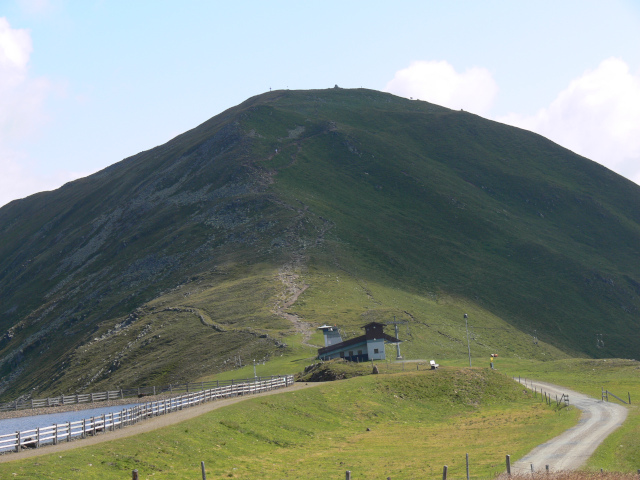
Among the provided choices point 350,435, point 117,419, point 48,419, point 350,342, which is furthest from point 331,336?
point 117,419

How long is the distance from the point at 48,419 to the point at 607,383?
71.3m

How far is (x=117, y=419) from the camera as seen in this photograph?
53031 mm

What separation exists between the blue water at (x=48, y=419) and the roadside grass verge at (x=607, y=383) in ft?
184

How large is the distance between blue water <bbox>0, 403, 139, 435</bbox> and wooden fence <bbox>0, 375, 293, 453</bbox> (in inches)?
730

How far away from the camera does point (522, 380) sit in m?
89.3

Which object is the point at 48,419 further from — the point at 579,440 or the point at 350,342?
the point at 579,440

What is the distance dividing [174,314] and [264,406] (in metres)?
89.8

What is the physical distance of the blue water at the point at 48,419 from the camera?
3216 inches

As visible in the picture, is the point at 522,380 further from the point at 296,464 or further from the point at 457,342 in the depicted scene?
the point at 296,464

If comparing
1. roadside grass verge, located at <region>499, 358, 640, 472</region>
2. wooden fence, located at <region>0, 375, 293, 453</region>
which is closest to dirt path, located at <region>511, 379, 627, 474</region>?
roadside grass verge, located at <region>499, 358, 640, 472</region>

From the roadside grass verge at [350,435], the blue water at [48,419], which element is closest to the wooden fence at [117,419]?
the roadside grass verge at [350,435]

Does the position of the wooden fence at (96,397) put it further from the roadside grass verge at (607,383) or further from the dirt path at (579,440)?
the dirt path at (579,440)

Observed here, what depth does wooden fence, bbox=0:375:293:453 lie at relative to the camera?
144 feet

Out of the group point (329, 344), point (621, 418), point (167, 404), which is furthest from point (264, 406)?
point (329, 344)
